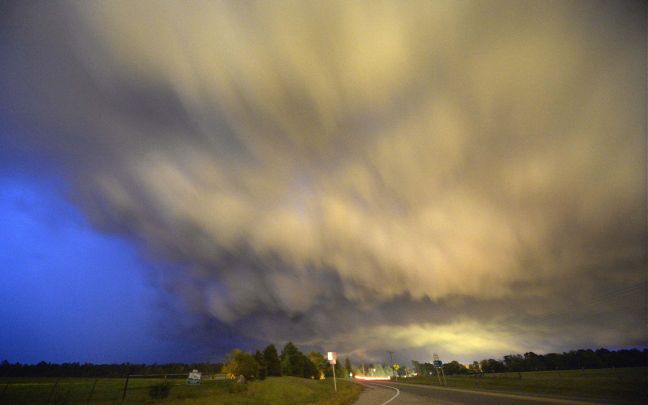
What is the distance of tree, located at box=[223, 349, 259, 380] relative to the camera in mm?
62097

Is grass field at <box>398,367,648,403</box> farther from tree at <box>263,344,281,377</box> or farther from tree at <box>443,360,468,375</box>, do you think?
tree at <box>443,360,468,375</box>

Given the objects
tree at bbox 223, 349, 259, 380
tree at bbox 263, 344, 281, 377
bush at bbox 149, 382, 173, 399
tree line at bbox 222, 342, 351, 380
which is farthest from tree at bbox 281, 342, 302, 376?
bush at bbox 149, 382, 173, 399

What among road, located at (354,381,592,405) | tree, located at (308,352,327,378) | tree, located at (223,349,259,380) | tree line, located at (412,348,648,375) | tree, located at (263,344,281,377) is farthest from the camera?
tree line, located at (412,348,648,375)

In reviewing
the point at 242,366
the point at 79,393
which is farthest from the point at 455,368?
the point at 79,393

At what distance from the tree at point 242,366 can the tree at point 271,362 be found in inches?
527

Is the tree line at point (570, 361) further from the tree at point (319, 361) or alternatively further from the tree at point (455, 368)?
the tree at point (319, 361)

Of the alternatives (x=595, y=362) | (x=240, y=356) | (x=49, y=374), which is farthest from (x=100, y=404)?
(x=595, y=362)

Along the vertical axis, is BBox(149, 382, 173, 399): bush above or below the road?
above

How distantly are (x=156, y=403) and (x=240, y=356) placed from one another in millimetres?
45353

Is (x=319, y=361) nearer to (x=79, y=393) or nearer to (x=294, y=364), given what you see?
(x=294, y=364)

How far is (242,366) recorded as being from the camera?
62.4 metres

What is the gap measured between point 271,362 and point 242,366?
1926 cm

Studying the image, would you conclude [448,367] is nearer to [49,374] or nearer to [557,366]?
[557,366]

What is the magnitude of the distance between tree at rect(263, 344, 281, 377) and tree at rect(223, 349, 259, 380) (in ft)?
43.9
